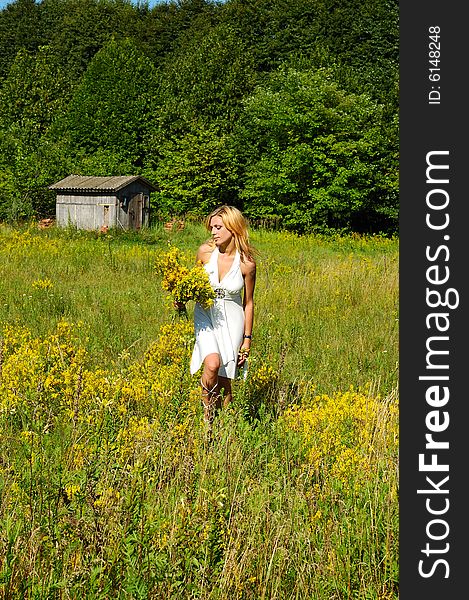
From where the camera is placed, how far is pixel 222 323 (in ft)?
18.6

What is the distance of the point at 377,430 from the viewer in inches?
193

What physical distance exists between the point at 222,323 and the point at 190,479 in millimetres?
2104

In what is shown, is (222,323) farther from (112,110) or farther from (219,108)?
(219,108)

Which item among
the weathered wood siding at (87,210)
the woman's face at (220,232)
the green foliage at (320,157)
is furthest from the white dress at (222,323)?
the green foliage at (320,157)

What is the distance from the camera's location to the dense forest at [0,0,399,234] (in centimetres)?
3544

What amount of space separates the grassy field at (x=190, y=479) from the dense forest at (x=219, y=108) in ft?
86.8

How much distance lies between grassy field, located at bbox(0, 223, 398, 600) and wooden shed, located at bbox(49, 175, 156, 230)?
74.0 feet

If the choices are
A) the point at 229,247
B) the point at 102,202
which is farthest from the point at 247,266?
the point at 102,202

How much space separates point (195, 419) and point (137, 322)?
15.2 ft

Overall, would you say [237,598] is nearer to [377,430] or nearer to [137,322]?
[377,430]

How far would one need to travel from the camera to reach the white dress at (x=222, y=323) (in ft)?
18.4

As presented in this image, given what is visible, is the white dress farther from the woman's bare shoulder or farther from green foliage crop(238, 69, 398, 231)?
green foliage crop(238, 69, 398, 231)

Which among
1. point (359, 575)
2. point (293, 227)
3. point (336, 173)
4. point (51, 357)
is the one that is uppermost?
point (336, 173)

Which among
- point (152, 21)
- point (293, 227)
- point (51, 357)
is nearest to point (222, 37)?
point (152, 21)
